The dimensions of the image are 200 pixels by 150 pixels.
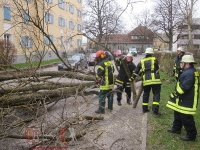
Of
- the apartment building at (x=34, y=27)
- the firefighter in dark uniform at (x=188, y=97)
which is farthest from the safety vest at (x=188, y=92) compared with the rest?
the apartment building at (x=34, y=27)

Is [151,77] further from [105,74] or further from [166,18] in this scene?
[166,18]

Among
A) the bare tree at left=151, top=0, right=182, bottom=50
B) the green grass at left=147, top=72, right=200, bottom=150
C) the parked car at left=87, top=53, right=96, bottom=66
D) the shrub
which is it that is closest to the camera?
the green grass at left=147, top=72, right=200, bottom=150

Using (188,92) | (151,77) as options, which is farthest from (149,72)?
(188,92)

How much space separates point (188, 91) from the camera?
391 centimetres

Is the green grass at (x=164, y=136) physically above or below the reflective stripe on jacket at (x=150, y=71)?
below

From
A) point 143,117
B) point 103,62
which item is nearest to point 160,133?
point 143,117

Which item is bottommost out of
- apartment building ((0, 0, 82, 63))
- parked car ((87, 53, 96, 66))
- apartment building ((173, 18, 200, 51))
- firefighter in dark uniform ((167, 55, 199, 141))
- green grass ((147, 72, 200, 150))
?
green grass ((147, 72, 200, 150))

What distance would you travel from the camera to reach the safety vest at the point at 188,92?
3852 mm

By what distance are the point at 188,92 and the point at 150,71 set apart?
1.64 m

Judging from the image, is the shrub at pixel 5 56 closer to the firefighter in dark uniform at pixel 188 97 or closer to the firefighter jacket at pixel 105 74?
the firefighter jacket at pixel 105 74

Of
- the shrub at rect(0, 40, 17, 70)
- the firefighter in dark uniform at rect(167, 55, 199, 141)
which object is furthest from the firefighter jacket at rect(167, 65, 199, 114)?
the shrub at rect(0, 40, 17, 70)

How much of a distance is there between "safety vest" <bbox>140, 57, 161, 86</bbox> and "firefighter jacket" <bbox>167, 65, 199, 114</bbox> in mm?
1409

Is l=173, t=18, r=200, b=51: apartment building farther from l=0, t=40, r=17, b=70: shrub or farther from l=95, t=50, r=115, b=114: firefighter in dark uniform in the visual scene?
l=95, t=50, r=115, b=114: firefighter in dark uniform

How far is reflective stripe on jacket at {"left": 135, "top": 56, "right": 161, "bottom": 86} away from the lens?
17.8ft
